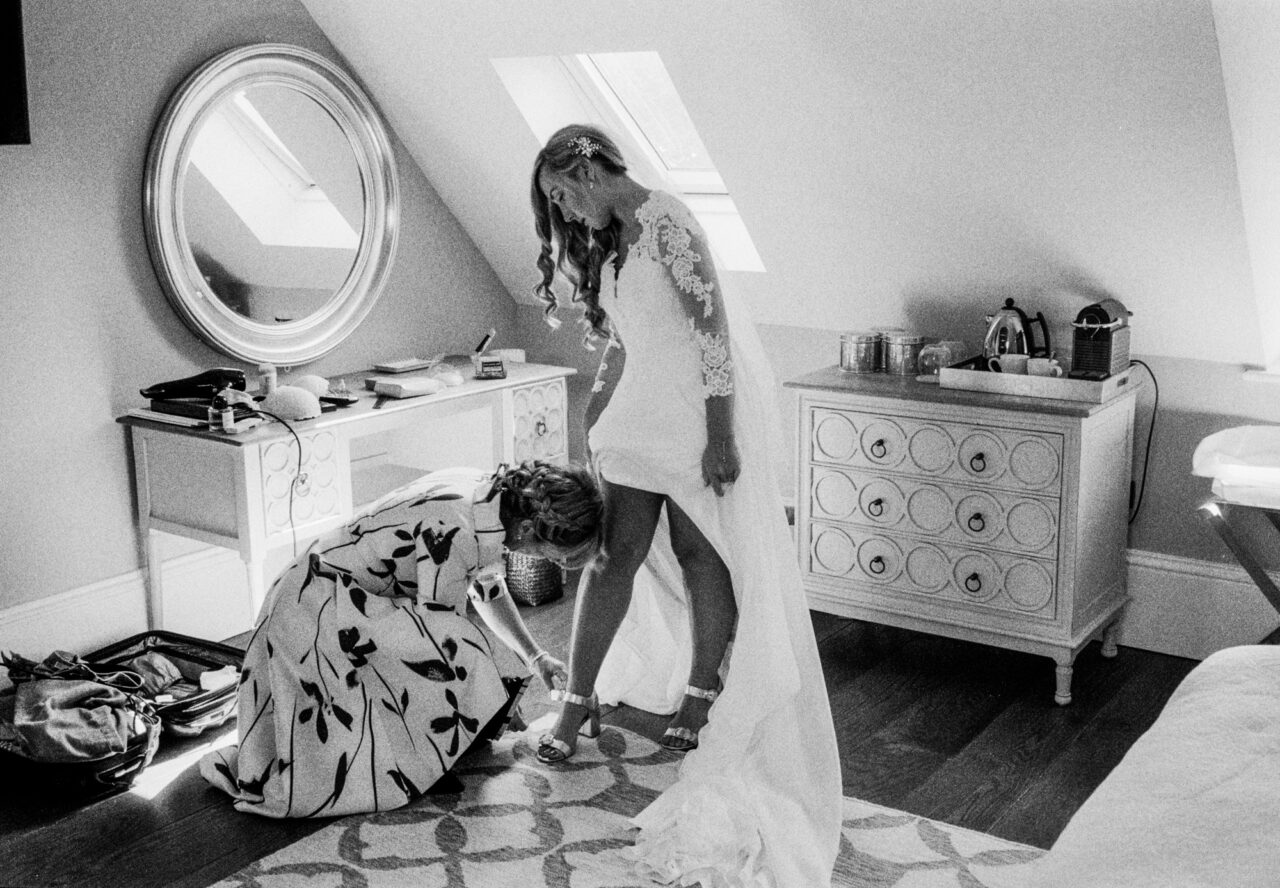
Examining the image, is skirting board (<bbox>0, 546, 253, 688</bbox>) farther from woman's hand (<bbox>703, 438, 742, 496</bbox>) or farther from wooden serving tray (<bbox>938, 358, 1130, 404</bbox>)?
wooden serving tray (<bbox>938, 358, 1130, 404</bbox>)

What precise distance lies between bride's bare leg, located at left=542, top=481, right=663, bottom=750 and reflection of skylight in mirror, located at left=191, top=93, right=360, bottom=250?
1.48m

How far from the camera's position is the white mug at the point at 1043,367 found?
3299 mm

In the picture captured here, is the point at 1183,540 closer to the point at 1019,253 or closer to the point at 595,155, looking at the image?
the point at 1019,253

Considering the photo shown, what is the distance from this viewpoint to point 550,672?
3072 millimetres

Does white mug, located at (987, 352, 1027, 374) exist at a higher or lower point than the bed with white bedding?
higher

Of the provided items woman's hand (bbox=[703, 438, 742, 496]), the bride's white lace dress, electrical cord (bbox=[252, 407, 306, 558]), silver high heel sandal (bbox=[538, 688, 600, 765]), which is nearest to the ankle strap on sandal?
silver high heel sandal (bbox=[538, 688, 600, 765])

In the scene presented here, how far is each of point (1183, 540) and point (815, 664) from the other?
4.42ft

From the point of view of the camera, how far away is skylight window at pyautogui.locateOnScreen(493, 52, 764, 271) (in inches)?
154

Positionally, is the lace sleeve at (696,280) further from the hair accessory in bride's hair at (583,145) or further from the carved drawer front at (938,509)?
the carved drawer front at (938,509)

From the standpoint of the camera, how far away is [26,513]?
10.9 ft

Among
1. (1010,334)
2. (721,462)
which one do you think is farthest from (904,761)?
(1010,334)

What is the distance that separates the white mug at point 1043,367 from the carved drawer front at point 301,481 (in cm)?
188

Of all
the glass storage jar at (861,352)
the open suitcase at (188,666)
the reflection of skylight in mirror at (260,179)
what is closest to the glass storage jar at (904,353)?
the glass storage jar at (861,352)

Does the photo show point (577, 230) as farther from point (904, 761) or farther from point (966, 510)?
point (904, 761)
